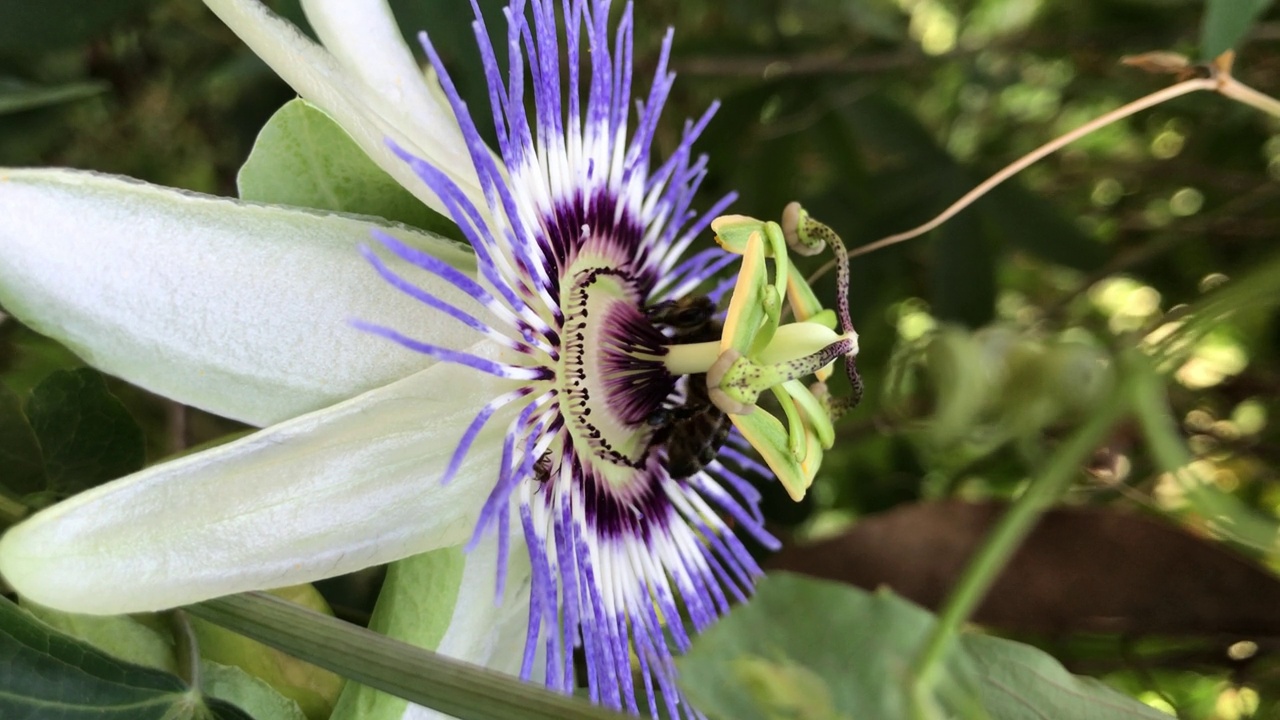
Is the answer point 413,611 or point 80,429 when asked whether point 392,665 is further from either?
point 80,429

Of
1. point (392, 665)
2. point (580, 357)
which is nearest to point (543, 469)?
point (580, 357)

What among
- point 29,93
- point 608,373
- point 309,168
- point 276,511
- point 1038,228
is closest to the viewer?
point 276,511

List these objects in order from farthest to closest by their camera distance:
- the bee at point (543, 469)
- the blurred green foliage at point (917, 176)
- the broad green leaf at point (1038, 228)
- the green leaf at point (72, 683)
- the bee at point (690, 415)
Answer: the broad green leaf at point (1038, 228), the blurred green foliage at point (917, 176), the bee at point (690, 415), the bee at point (543, 469), the green leaf at point (72, 683)

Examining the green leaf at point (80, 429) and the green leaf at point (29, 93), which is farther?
the green leaf at point (29, 93)

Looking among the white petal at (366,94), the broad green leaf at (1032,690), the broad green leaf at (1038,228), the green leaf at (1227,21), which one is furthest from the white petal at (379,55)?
the broad green leaf at (1038,228)

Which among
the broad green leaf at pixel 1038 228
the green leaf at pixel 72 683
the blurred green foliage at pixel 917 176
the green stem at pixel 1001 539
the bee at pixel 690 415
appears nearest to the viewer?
the green stem at pixel 1001 539

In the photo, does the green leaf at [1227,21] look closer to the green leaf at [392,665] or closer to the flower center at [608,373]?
the flower center at [608,373]
